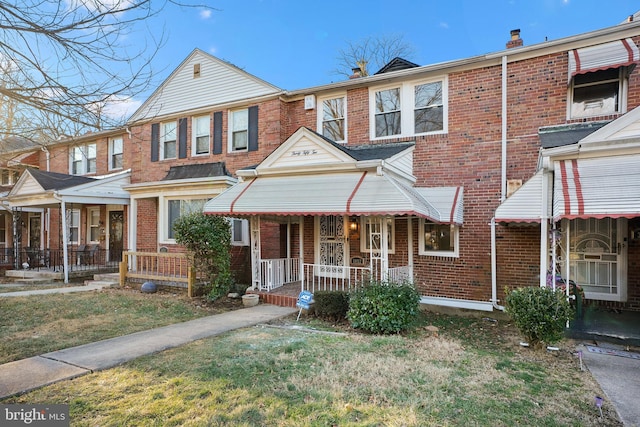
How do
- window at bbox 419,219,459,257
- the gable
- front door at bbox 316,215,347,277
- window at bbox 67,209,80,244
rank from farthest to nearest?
window at bbox 67,209,80,244, the gable, front door at bbox 316,215,347,277, window at bbox 419,219,459,257

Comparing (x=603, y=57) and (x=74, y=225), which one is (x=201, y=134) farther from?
(x=603, y=57)

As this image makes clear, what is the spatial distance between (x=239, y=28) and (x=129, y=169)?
12.5 m

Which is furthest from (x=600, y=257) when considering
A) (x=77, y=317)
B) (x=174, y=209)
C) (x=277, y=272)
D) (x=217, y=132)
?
(x=174, y=209)

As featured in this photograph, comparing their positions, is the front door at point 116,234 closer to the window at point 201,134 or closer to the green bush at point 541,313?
the window at point 201,134

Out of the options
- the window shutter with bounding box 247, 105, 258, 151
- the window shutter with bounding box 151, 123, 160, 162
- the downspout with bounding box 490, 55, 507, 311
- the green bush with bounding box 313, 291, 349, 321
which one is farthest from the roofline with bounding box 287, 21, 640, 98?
the window shutter with bounding box 151, 123, 160, 162

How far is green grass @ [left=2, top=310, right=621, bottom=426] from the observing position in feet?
12.2

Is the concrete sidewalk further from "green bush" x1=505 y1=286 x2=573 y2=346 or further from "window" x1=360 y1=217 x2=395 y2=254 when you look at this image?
"green bush" x1=505 y1=286 x2=573 y2=346

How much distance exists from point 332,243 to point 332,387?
6.92 metres

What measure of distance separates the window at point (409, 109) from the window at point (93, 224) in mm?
14565

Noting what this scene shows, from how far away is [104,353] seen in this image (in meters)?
5.62

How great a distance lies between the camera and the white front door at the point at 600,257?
8398 millimetres

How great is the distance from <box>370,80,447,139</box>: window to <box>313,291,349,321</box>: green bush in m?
5.16

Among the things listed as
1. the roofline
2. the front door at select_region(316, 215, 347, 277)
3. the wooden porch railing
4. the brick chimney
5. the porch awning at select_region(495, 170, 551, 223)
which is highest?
the brick chimney

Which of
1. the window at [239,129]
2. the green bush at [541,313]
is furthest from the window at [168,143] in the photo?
the green bush at [541,313]
